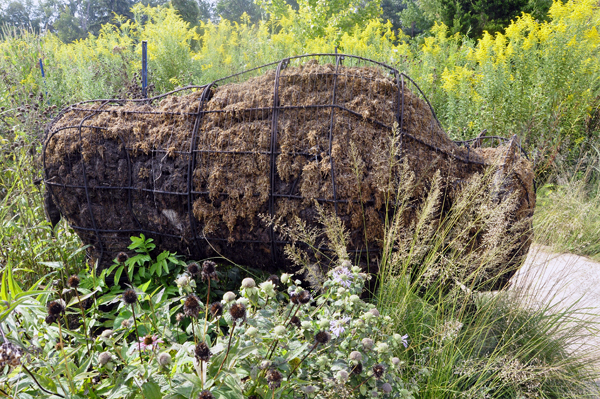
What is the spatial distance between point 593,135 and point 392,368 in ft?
18.5

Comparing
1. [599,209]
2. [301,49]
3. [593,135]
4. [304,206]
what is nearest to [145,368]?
[304,206]

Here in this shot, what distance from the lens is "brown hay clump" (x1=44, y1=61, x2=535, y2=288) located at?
8.03 feet

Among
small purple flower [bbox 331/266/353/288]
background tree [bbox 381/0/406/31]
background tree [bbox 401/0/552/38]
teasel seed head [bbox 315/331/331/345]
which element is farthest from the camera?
background tree [bbox 381/0/406/31]

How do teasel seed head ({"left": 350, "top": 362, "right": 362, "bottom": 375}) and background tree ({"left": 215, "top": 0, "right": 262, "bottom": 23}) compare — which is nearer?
teasel seed head ({"left": 350, "top": 362, "right": 362, "bottom": 375})

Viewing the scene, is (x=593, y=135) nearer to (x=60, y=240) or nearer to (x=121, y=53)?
(x=60, y=240)

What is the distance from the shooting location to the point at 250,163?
250cm

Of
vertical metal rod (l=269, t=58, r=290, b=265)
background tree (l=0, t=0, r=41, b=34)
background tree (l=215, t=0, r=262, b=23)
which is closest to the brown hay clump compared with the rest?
vertical metal rod (l=269, t=58, r=290, b=265)

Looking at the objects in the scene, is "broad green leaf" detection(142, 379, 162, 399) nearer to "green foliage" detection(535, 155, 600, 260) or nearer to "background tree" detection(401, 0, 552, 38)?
"green foliage" detection(535, 155, 600, 260)

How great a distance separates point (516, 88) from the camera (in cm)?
488

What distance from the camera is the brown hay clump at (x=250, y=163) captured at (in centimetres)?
245

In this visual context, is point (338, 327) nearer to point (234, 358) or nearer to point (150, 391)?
point (234, 358)

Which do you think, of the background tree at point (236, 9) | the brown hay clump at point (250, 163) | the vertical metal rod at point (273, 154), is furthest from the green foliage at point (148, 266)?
the background tree at point (236, 9)

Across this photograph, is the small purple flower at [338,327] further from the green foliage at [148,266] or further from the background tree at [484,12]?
the background tree at [484,12]

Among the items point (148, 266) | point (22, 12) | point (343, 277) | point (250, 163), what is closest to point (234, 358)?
point (343, 277)
